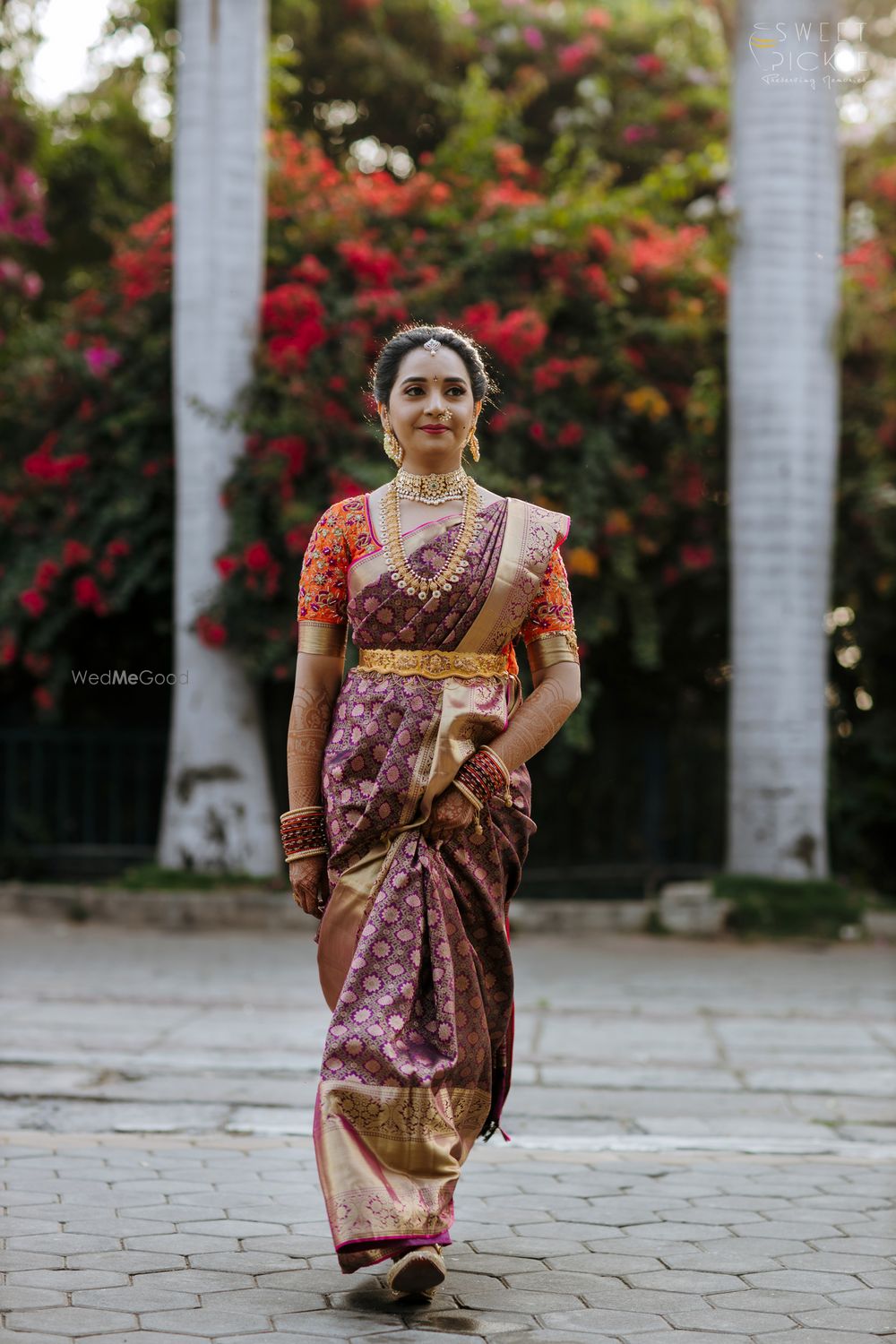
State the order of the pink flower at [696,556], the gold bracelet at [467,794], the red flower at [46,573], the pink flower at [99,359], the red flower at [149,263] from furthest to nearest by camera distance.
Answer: the red flower at [149,263] < the pink flower at [99,359] < the pink flower at [696,556] < the red flower at [46,573] < the gold bracelet at [467,794]

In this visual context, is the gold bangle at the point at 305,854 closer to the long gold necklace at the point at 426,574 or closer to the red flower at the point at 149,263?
the long gold necklace at the point at 426,574

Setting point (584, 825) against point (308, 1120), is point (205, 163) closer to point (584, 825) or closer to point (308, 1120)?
point (584, 825)

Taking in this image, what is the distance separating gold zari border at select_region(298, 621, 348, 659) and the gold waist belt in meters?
0.11

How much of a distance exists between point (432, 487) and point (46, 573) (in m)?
6.88

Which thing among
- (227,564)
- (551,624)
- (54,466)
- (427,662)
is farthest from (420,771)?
(54,466)

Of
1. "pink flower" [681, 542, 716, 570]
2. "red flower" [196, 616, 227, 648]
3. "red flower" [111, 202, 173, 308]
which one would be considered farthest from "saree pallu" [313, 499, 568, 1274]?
"red flower" [111, 202, 173, 308]

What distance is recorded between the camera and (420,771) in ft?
11.1

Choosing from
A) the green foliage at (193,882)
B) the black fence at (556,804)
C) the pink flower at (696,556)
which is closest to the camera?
the green foliage at (193,882)

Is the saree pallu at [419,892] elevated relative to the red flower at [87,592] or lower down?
lower down

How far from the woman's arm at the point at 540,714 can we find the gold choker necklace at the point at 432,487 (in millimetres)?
436

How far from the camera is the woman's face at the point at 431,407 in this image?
3494 mm

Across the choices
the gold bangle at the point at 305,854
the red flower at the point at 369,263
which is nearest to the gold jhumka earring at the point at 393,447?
the gold bangle at the point at 305,854

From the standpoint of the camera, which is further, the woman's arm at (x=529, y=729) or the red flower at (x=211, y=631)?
the red flower at (x=211, y=631)

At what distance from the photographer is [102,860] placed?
1112 cm
